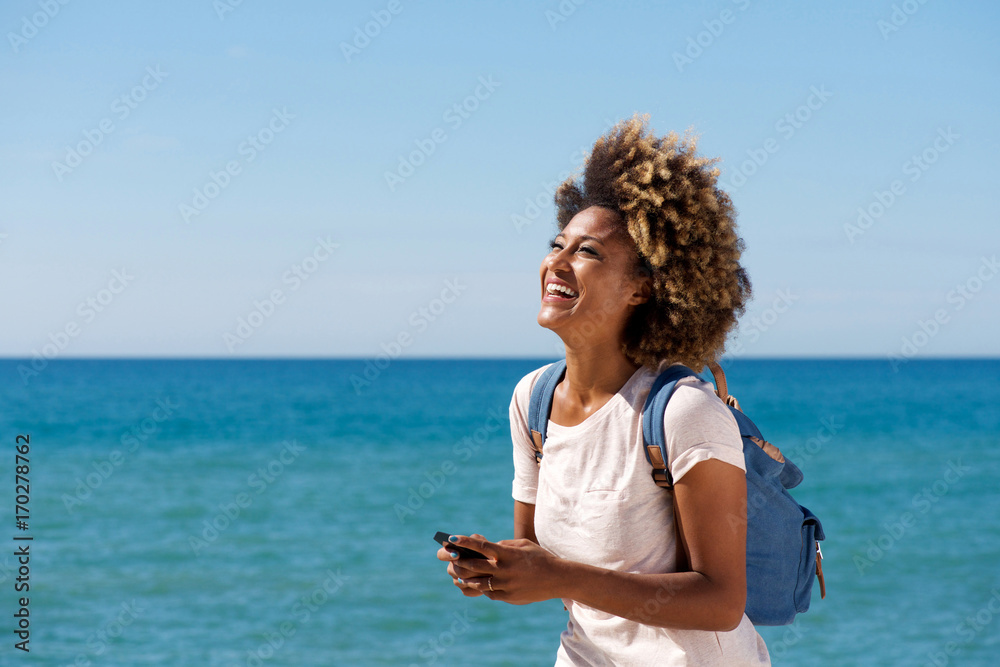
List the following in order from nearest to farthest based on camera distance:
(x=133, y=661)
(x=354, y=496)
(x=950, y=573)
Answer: (x=133, y=661) → (x=950, y=573) → (x=354, y=496)

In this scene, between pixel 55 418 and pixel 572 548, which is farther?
pixel 55 418

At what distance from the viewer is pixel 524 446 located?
2668 mm

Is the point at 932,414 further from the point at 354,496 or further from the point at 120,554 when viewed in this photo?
the point at 120,554

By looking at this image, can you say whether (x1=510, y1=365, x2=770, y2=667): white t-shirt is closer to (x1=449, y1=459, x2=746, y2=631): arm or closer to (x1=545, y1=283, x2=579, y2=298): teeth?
(x1=449, y1=459, x2=746, y2=631): arm

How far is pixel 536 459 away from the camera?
105 inches

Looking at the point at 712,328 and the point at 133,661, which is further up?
the point at 712,328

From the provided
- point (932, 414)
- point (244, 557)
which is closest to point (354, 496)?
point (244, 557)

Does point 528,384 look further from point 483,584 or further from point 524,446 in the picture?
point 483,584

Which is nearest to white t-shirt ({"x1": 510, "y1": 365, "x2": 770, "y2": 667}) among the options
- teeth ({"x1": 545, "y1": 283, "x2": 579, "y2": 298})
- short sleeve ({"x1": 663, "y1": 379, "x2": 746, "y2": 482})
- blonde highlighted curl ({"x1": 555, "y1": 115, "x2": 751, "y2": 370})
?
short sleeve ({"x1": 663, "y1": 379, "x2": 746, "y2": 482})

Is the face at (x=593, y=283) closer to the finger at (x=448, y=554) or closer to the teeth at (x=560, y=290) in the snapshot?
the teeth at (x=560, y=290)

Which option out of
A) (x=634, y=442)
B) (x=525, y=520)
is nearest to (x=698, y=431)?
(x=634, y=442)

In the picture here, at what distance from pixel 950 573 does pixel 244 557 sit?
1136 cm

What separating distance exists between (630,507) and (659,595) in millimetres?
231

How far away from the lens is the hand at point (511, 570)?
211 cm
